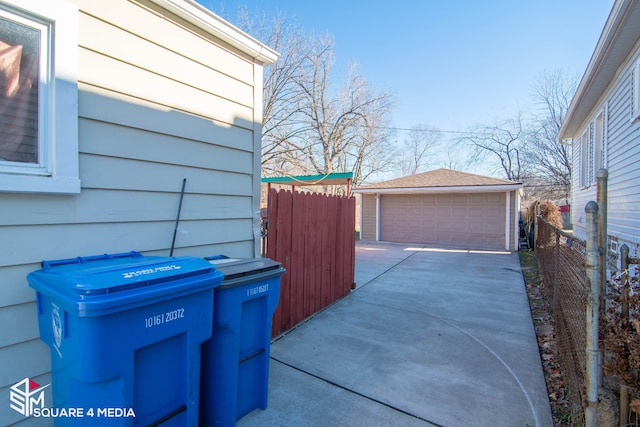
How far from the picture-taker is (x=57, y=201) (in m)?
1.90

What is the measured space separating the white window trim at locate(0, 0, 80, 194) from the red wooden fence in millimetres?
2058

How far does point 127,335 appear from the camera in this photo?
143 cm

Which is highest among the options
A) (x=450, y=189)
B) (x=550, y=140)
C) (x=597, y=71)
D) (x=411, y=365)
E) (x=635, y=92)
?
(x=550, y=140)

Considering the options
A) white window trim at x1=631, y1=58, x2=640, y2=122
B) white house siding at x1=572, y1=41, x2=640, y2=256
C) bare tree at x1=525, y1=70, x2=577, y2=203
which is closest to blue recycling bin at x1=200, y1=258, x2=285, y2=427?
white house siding at x1=572, y1=41, x2=640, y2=256

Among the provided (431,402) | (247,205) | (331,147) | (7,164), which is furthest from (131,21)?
(331,147)

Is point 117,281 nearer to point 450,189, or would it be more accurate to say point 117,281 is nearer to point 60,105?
point 60,105

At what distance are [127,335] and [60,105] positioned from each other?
1.41 m

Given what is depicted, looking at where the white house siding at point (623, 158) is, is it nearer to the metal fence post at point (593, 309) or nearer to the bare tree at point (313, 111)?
the metal fence post at point (593, 309)

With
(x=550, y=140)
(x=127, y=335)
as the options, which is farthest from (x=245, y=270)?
(x=550, y=140)

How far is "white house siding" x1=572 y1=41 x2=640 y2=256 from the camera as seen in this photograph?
502 centimetres

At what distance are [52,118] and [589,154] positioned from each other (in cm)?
1126

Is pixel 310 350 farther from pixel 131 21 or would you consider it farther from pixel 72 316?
pixel 131 21

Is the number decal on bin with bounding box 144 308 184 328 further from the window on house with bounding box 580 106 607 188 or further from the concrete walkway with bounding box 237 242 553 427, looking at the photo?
the window on house with bounding box 580 106 607 188

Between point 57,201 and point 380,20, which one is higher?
point 380,20
